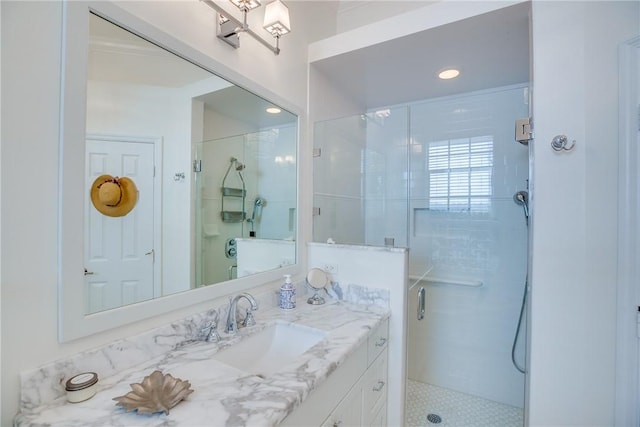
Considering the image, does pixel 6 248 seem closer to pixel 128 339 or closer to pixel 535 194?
pixel 128 339

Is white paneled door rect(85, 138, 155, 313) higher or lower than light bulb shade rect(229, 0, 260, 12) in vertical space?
lower

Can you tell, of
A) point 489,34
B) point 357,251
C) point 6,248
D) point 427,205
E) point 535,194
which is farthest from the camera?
point 427,205

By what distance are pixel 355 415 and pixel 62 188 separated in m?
1.40

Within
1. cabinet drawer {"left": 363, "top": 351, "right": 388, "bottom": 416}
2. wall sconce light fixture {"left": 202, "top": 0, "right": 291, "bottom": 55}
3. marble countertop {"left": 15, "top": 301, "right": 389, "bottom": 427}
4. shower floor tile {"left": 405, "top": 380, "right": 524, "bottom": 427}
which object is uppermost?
wall sconce light fixture {"left": 202, "top": 0, "right": 291, "bottom": 55}

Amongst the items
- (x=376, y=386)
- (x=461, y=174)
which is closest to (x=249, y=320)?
(x=376, y=386)

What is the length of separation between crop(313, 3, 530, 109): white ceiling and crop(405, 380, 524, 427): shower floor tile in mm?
2443

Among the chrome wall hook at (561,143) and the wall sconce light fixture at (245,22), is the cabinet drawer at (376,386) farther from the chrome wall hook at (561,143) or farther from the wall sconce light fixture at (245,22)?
the wall sconce light fixture at (245,22)

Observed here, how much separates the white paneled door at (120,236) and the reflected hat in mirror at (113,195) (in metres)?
0.01

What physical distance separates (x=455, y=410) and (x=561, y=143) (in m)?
1.95

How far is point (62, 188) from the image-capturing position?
32.0 inches

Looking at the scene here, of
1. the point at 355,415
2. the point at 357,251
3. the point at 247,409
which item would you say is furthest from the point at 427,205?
the point at 247,409

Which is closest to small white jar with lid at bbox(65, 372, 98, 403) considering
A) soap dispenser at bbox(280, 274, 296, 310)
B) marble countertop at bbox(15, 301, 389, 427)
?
marble countertop at bbox(15, 301, 389, 427)

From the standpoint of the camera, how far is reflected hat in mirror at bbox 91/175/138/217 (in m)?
0.93

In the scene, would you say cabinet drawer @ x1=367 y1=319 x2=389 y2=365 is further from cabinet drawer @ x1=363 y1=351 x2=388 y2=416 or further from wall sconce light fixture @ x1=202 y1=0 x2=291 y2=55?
wall sconce light fixture @ x1=202 y1=0 x2=291 y2=55
